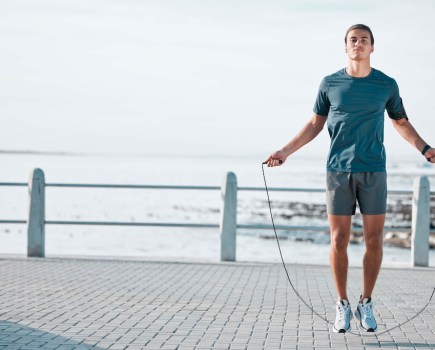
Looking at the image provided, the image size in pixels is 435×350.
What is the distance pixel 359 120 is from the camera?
650 cm

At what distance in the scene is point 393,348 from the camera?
6.25 m

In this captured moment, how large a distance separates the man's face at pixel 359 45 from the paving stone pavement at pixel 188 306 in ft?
6.87

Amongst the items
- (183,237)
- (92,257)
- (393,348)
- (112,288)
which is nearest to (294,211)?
(183,237)

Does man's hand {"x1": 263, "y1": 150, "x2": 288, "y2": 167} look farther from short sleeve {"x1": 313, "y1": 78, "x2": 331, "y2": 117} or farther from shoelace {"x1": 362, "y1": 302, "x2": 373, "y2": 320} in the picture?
shoelace {"x1": 362, "y1": 302, "x2": 373, "y2": 320}

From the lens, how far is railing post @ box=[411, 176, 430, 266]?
1202 cm

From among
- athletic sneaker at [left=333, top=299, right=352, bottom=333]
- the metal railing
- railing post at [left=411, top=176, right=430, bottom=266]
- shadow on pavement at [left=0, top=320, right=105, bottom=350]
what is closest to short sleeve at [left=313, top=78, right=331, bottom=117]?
athletic sneaker at [left=333, top=299, right=352, bottom=333]

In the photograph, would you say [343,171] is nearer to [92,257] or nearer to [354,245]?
[92,257]

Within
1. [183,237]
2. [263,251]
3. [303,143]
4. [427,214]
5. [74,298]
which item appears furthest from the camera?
[183,237]

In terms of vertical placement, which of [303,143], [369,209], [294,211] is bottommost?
[294,211]

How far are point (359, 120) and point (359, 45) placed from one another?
551 mm

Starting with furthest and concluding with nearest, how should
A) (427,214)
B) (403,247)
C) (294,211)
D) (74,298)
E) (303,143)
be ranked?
(294,211) → (403,247) → (427,214) → (74,298) → (303,143)

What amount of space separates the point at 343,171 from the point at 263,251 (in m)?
21.1

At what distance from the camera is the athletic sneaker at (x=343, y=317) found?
667cm

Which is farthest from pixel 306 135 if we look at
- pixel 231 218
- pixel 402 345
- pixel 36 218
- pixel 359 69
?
pixel 36 218
